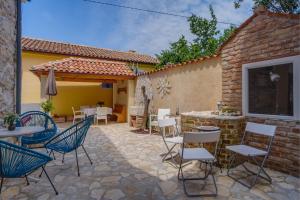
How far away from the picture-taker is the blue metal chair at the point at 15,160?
248 centimetres

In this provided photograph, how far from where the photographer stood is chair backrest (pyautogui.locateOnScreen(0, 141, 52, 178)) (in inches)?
97.5

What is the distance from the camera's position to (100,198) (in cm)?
300

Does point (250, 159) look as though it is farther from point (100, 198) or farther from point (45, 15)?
point (45, 15)

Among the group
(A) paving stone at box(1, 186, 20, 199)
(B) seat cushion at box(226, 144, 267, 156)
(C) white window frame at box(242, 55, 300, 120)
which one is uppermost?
(C) white window frame at box(242, 55, 300, 120)

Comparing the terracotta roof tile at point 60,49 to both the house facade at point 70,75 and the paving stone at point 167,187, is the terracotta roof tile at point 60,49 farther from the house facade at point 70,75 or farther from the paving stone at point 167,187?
the paving stone at point 167,187

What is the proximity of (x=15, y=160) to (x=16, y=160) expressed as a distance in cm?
1

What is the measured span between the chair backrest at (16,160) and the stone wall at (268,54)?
388 centimetres

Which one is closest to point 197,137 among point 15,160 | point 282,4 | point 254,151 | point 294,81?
point 254,151

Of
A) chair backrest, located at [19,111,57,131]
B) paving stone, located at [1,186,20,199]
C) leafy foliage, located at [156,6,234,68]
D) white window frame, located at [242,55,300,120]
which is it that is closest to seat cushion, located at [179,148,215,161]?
white window frame, located at [242,55,300,120]

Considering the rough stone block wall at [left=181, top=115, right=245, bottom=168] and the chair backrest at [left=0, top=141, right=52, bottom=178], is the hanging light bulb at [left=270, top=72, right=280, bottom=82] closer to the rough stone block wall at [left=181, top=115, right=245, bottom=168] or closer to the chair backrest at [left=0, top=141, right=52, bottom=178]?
the rough stone block wall at [left=181, top=115, right=245, bottom=168]

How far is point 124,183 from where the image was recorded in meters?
3.49

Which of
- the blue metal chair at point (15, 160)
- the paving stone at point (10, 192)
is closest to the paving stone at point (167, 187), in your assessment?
the blue metal chair at point (15, 160)

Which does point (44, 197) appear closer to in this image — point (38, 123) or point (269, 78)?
point (38, 123)

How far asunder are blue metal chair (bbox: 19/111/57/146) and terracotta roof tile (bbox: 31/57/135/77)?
4118 mm
